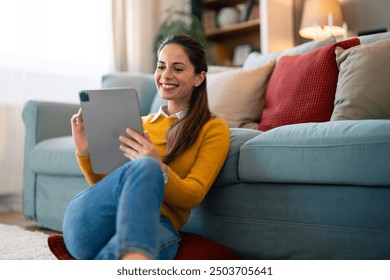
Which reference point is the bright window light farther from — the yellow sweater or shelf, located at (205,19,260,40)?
the yellow sweater

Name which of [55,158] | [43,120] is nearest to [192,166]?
[55,158]

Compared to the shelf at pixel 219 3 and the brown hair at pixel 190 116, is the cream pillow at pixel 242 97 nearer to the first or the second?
the brown hair at pixel 190 116

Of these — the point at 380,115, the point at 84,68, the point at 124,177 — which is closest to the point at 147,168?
the point at 124,177

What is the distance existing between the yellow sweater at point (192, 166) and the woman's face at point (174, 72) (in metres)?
0.09

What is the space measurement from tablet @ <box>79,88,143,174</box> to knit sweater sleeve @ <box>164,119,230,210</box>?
140mm

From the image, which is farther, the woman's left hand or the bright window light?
the bright window light

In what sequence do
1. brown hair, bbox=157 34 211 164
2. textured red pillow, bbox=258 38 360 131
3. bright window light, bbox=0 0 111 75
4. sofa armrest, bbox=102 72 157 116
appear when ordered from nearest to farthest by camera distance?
1. brown hair, bbox=157 34 211 164
2. textured red pillow, bbox=258 38 360 131
3. sofa armrest, bbox=102 72 157 116
4. bright window light, bbox=0 0 111 75

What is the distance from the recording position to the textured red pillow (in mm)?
1618

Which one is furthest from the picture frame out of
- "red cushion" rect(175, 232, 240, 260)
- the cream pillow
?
"red cushion" rect(175, 232, 240, 260)

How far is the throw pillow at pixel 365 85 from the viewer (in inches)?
55.7

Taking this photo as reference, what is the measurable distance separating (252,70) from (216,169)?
869 millimetres

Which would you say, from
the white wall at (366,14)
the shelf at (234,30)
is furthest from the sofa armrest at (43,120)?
the white wall at (366,14)

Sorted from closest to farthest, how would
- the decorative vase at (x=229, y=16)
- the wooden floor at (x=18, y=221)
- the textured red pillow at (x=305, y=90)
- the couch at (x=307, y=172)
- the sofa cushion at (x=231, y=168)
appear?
the couch at (x=307, y=172), the sofa cushion at (x=231, y=168), the textured red pillow at (x=305, y=90), the wooden floor at (x=18, y=221), the decorative vase at (x=229, y=16)

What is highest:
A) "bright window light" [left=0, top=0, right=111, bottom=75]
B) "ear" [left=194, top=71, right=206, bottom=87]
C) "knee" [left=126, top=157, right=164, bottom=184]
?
"bright window light" [left=0, top=0, right=111, bottom=75]
